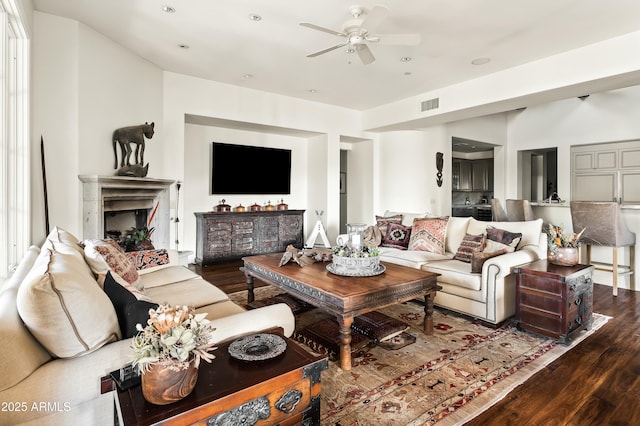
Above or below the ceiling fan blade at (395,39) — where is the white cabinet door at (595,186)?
below

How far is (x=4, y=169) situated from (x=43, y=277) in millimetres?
1827

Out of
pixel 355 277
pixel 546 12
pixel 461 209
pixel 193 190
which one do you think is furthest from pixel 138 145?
pixel 461 209

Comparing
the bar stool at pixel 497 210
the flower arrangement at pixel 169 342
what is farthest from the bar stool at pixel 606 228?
the flower arrangement at pixel 169 342

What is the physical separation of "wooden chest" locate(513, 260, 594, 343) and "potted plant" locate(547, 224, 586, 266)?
0.06 meters

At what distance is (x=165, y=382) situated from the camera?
1.04 metres

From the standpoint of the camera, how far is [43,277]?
46.6 inches

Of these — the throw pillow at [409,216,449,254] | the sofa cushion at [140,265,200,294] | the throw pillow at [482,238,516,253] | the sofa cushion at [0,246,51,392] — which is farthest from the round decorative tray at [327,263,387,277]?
the sofa cushion at [0,246,51,392]

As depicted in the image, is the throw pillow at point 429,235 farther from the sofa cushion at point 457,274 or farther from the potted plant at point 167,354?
the potted plant at point 167,354

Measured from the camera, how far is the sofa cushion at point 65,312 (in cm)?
113

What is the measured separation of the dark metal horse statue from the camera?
3.99m

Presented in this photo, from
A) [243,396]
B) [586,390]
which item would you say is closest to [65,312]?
[243,396]

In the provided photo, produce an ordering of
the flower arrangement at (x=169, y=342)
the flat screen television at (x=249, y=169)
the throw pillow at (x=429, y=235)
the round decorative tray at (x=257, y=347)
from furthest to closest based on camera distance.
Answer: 1. the flat screen television at (x=249, y=169)
2. the throw pillow at (x=429, y=235)
3. the round decorative tray at (x=257, y=347)
4. the flower arrangement at (x=169, y=342)

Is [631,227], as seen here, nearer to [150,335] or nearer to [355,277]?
[355,277]

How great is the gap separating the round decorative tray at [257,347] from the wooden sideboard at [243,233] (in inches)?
177
